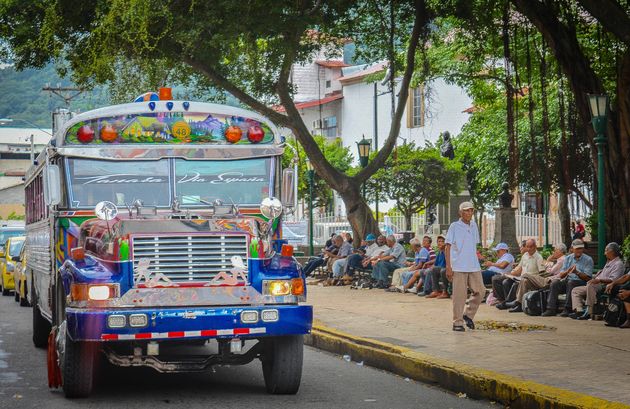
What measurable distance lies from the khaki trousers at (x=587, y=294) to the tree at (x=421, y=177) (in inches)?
969

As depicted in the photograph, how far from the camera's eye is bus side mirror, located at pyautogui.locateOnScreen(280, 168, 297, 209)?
1166 cm

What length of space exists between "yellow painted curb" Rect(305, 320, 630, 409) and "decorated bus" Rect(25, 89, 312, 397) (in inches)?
64.3

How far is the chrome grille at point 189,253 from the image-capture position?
1009 centimetres

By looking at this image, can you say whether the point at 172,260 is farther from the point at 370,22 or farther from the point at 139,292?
the point at 370,22

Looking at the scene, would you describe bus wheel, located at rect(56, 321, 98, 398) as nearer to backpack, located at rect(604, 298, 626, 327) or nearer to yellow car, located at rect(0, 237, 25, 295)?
backpack, located at rect(604, 298, 626, 327)

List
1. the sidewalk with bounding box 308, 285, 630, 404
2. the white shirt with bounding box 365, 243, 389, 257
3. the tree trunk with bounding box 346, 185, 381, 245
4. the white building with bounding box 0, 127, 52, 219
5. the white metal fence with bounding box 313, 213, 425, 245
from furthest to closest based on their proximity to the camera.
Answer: the white building with bounding box 0, 127, 52, 219, the white metal fence with bounding box 313, 213, 425, 245, the tree trunk with bounding box 346, 185, 381, 245, the white shirt with bounding box 365, 243, 389, 257, the sidewalk with bounding box 308, 285, 630, 404

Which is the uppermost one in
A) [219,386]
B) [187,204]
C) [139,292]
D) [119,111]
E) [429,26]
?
[429,26]

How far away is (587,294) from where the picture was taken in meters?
16.5

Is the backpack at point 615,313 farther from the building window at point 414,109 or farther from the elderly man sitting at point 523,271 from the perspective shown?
the building window at point 414,109

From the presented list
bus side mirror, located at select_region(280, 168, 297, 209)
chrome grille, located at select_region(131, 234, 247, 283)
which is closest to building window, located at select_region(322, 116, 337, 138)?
Answer: bus side mirror, located at select_region(280, 168, 297, 209)

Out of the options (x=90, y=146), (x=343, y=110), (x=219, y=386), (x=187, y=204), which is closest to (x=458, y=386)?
(x=219, y=386)

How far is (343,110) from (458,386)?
5574 cm

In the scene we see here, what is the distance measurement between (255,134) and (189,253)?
2211mm

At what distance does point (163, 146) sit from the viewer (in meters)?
11.7
